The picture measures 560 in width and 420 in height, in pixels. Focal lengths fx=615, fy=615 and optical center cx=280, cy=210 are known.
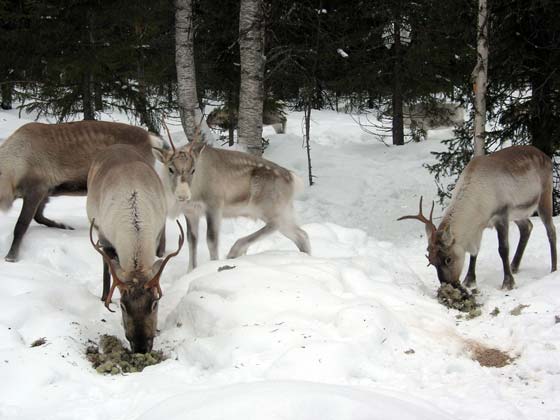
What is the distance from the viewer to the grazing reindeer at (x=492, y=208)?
6.25m

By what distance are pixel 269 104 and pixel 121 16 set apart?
12.7 feet

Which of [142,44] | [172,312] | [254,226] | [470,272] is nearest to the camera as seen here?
[172,312]

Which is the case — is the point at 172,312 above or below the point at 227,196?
below

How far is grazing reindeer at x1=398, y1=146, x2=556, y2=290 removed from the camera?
6.25 meters

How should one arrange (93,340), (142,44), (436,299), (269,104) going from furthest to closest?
(269,104) < (142,44) < (436,299) < (93,340)

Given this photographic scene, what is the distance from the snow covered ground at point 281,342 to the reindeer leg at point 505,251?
0.20 metres

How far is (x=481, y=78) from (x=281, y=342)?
239 inches

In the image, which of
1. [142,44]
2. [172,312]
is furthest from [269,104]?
[172,312]

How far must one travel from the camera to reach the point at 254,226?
877 cm

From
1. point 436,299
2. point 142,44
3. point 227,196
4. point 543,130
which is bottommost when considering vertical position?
point 436,299

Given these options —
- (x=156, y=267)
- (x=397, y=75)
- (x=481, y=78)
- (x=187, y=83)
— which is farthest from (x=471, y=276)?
(x=397, y=75)

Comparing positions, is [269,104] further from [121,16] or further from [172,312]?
[172,312]

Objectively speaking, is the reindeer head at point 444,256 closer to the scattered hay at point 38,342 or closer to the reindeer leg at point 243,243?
the reindeer leg at point 243,243

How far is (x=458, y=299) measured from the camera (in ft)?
18.8
